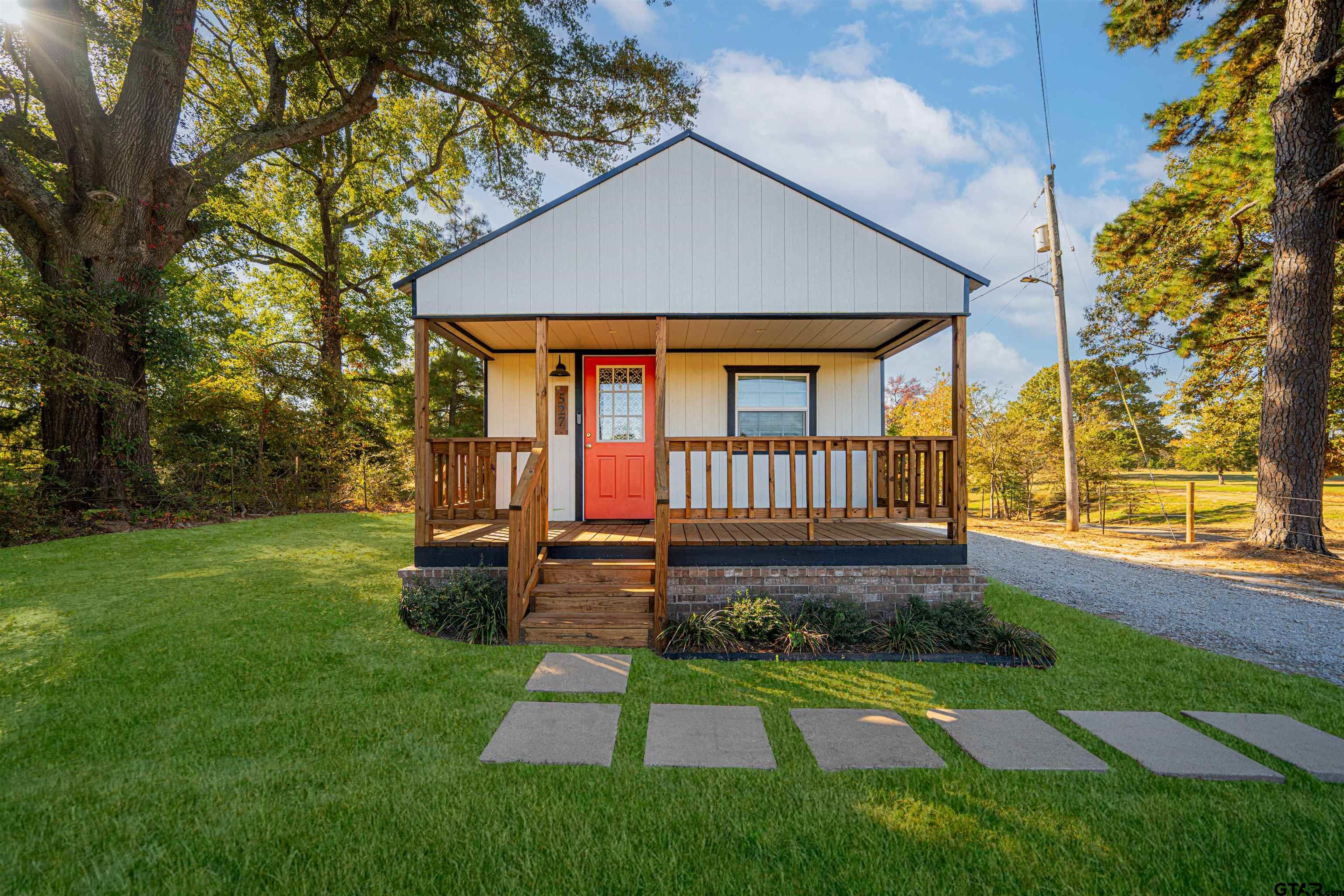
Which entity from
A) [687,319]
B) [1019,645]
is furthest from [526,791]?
[687,319]

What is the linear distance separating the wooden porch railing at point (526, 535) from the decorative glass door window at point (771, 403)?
3032 mm

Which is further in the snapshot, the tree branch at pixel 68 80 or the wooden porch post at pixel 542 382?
the tree branch at pixel 68 80

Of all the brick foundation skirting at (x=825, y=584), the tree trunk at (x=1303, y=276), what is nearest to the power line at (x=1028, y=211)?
the tree trunk at (x=1303, y=276)

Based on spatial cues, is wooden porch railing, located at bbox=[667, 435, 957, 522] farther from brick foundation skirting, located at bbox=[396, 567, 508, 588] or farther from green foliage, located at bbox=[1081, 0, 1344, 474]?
green foliage, located at bbox=[1081, 0, 1344, 474]

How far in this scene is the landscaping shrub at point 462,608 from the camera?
14.2 feet

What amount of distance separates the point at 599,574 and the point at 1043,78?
1313 cm

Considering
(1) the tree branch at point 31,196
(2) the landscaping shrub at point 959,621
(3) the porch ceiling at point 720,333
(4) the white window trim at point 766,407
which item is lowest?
(2) the landscaping shrub at point 959,621

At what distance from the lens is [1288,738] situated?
2.80 metres

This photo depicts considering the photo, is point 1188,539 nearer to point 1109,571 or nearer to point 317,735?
point 1109,571

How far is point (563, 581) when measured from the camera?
4.91m

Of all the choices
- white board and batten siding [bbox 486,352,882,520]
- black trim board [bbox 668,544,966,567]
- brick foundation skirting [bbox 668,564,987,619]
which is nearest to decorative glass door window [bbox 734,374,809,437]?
white board and batten siding [bbox 486,352,882,520]

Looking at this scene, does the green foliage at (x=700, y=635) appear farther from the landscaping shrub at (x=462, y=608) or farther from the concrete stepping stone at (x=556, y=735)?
the landscaping shrub at (x=462, y=608)

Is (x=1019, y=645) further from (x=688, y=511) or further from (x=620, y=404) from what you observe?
(x=620, y=404)

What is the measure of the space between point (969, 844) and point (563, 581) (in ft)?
12.0
